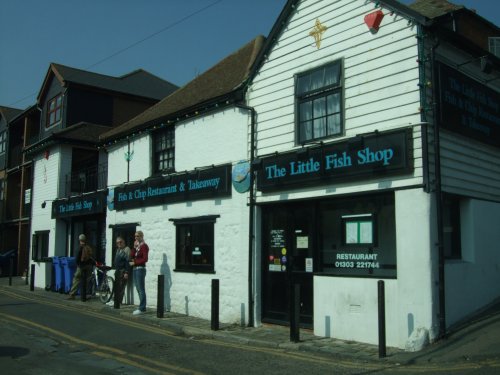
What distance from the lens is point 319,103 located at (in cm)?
1040

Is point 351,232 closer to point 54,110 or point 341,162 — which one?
point 341,162

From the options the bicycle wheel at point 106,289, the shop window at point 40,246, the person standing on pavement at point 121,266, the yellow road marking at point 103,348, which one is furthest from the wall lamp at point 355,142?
the shop window at point 40,246

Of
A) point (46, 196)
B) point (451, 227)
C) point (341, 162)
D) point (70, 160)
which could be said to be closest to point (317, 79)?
point (341, 162)

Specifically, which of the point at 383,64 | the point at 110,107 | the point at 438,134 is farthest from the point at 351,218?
the point at 110,107

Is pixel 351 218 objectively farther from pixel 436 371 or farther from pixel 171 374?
pixel 171 374

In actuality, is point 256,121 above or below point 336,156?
above

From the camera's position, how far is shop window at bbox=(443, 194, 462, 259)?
30.5ft

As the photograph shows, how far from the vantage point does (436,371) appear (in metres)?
6.84

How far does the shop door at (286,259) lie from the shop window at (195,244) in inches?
68.9

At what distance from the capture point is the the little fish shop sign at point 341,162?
864 cm

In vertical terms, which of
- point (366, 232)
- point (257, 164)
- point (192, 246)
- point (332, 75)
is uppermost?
point (332, 75)

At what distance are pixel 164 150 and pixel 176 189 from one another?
1769 mm

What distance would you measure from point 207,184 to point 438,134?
19.5 ft

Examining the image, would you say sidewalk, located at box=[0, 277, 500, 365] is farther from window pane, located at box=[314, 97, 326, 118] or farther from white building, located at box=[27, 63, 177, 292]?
white building, located at box=[27, 63, 177, 292]
